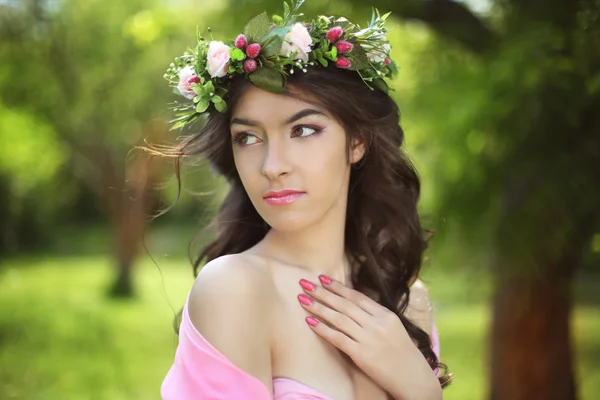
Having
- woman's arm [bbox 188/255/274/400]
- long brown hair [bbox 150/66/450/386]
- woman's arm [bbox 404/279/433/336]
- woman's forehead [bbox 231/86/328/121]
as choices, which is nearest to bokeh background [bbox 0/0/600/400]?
woman's arm [bbox 188/255/274/400]

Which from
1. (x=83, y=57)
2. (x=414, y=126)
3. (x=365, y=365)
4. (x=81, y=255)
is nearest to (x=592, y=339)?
(x=414, y=126)

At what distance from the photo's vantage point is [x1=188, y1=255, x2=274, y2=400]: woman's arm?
1.94 m

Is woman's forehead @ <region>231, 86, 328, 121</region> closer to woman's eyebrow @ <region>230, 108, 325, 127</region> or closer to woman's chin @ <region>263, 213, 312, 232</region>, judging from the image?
woman's eyebrow @ <region>230, 108, 325, 127</region>

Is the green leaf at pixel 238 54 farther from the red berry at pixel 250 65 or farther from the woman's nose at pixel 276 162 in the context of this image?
the woman's nose at pixel 276 162

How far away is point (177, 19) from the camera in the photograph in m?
6.11

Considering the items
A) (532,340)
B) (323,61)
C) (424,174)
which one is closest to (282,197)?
(323,61)

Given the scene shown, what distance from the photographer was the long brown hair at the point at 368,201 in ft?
7.32

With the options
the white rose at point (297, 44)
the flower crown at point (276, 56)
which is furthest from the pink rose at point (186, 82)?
the white rose at point (297, 44)

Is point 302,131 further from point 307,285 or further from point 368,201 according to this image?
point 368,201

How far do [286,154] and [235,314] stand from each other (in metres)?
0.46

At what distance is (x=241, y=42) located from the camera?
83.7 inches

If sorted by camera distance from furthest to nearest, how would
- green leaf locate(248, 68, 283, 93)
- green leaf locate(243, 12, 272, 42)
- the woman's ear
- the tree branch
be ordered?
the tree branch
the woman's ear
green leaf locate(243, 12, 272, 42)
green leaf locate(248, 68, 283, 93)

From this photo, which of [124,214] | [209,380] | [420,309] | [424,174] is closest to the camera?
[209,380]

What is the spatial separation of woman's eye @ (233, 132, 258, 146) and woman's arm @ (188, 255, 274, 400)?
338 millimetres
